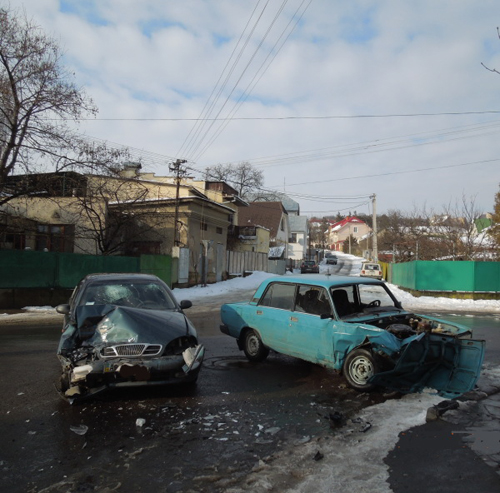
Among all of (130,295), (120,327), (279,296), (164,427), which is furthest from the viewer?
(279,296)

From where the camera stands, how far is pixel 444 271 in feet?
72.0

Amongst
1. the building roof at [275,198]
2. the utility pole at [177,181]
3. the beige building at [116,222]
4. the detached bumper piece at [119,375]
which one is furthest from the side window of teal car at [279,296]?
the building roof at [275,198]

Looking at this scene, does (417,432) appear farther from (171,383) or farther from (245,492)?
(171,383)

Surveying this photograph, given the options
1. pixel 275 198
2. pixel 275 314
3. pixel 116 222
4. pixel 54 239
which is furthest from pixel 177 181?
pixel 275 198

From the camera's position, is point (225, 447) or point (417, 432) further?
point (417, 432)

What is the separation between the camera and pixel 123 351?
5.14m

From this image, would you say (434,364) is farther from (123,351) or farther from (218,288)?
(218,288)

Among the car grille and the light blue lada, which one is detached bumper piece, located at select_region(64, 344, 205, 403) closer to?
the car grille

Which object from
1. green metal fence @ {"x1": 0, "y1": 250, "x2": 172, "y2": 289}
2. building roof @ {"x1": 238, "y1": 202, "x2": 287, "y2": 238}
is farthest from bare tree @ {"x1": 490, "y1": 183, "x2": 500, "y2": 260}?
building roof @ {"x1": 238, "y1": 202, "x2": 287, "y2": 238}

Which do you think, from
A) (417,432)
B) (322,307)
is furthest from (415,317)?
(417,432)

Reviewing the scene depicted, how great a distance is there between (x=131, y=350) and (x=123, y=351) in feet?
0.31

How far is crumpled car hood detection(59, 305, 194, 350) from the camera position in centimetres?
530

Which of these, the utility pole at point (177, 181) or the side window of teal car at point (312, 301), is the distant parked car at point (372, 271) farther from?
the side window of teal car at point (312, 301)

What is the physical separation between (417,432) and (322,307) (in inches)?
91.5
